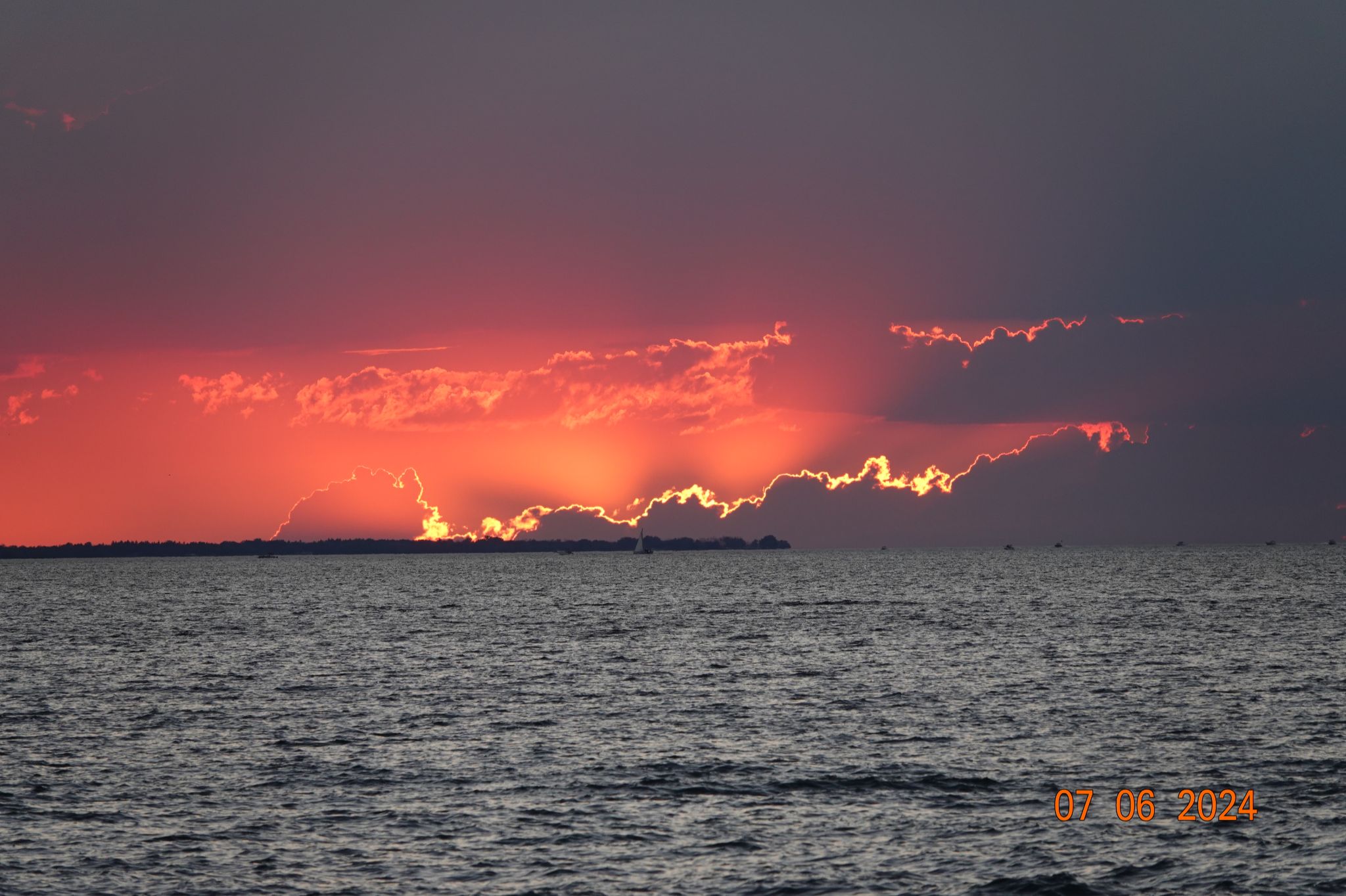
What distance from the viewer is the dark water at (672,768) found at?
120 feet

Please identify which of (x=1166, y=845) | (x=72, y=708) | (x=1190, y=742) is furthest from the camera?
(x=72, y=708)

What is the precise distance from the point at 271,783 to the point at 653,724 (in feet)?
66.2

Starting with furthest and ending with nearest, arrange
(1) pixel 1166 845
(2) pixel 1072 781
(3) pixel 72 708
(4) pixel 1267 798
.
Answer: (3) pixel 72 708
(2) pixel 1072 781
(4) pixel 1267 798
(1) pixel 1166 845

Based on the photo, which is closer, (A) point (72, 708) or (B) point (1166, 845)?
(B) point (1166, 845)

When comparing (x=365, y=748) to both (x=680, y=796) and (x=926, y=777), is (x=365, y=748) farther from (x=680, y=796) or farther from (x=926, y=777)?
(x=926, y=777)

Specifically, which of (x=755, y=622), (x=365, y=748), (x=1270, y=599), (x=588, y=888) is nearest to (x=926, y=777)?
(x=588, y=888)

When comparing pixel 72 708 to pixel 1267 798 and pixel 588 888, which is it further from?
pixel 1267 798

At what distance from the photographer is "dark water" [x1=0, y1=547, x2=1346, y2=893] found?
36438 millimetres

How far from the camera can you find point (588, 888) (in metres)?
34.7

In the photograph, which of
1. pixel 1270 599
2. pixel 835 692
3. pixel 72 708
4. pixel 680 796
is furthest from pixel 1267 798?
pixel 1270 599

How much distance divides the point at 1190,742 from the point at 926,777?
1441 cm

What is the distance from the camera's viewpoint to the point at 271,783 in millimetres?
48406

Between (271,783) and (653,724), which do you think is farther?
(653,724)

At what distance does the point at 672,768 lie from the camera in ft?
167
